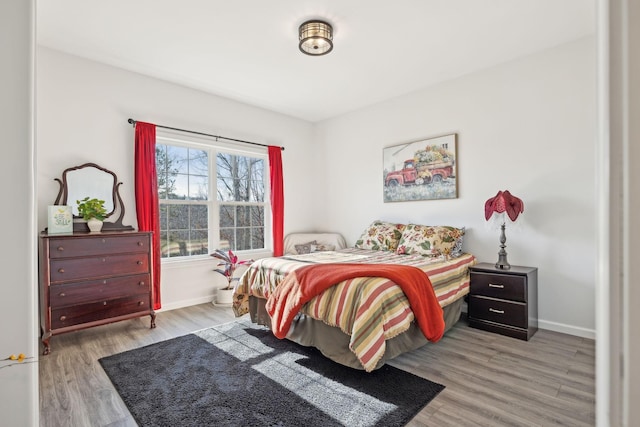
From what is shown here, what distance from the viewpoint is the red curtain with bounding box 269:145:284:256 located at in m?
4.72

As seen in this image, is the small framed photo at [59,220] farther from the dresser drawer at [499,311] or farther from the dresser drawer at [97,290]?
the dresser drawer at [499,311]

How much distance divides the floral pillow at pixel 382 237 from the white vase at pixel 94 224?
2883mm

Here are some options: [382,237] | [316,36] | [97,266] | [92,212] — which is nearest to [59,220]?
[92,212]

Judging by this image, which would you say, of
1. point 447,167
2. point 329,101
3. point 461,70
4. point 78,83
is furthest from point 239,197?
point 461,70

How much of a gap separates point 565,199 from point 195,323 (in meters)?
3.76

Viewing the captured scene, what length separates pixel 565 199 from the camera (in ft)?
9.84

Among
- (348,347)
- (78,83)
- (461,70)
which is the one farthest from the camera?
(461,70)

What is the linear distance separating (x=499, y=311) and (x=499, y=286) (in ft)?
0.74

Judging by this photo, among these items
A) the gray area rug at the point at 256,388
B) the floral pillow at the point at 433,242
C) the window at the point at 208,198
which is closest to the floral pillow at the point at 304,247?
the window at the point at 208,198

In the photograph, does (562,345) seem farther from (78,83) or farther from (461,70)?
(78,83)

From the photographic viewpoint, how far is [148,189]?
3549 mm

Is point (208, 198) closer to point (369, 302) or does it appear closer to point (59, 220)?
point (59, 220)

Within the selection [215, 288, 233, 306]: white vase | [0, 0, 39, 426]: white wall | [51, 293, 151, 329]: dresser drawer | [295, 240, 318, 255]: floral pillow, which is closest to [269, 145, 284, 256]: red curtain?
[295, 240, 318, 255]: floral pillow

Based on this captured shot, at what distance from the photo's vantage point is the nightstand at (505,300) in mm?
2840
